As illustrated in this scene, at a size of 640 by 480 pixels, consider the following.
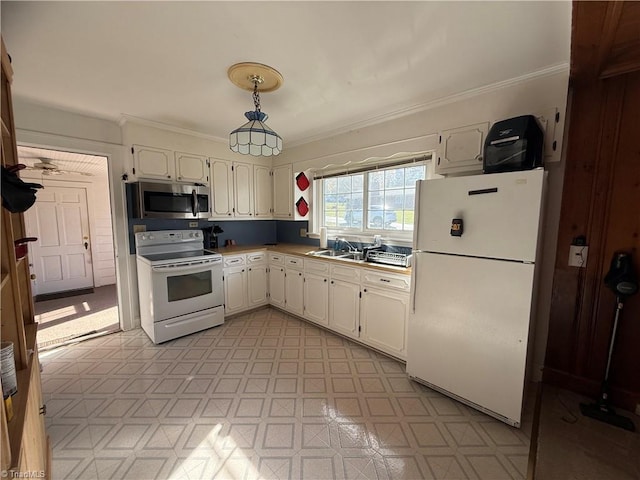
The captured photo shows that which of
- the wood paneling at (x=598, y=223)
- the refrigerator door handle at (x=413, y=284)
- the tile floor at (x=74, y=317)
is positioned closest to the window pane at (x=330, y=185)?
the refrigerator door handle at (x=413, y=284)

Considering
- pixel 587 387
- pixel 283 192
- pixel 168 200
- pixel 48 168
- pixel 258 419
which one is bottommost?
pixel 258 419

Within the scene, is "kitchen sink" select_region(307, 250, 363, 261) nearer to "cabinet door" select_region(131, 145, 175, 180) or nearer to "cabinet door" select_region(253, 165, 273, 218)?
"cabinet door" select_region(253, 165, 273, 218)

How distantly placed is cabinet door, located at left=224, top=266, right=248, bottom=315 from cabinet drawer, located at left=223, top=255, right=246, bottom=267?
0.05m

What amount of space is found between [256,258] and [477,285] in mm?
2695

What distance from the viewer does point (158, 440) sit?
5.65 ft

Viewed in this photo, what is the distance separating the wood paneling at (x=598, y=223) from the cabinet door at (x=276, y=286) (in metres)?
2.81

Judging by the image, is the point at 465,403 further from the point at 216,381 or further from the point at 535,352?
the point at 216,381

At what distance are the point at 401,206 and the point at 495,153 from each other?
1.19 m

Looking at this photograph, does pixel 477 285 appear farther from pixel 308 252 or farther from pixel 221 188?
pixel 221 188

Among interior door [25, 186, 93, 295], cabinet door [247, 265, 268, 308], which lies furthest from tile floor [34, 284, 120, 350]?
cabinet door [247, 265, 268, 308]

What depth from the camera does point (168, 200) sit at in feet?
10.2

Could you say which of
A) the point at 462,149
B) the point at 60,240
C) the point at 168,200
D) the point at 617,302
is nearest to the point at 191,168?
the point at 168,200

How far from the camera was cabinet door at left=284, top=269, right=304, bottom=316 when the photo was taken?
3.42 meters

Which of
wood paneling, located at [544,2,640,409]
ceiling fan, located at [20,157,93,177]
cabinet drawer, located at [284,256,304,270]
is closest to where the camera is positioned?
wood paneling, located at [544,2,640,409]
